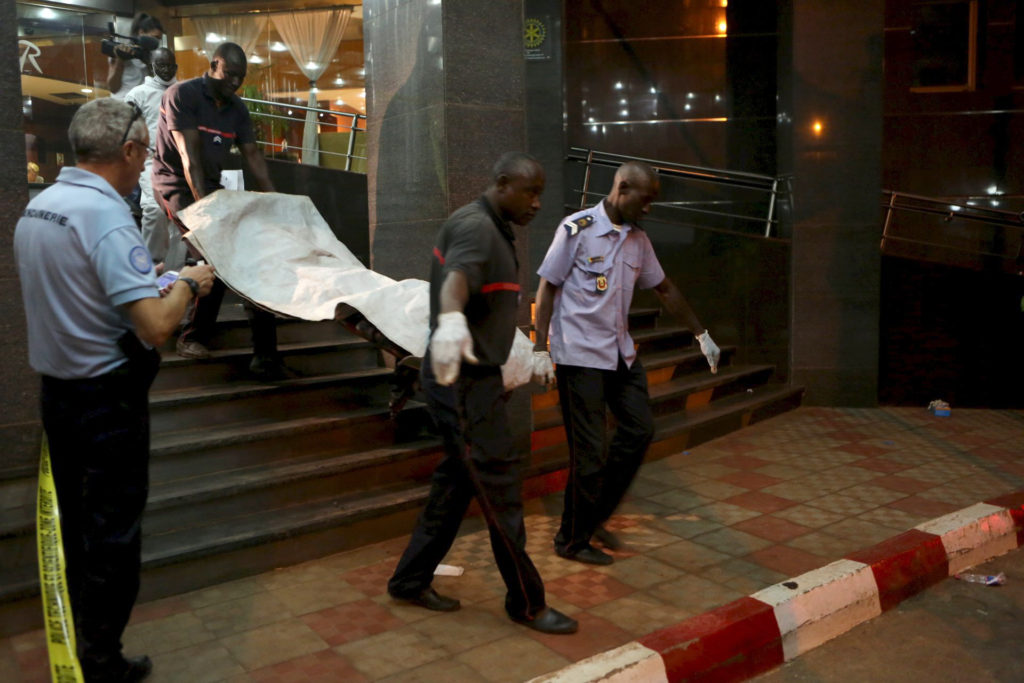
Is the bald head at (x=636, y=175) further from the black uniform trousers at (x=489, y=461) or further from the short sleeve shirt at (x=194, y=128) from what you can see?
the short sleeve shirt at (x=194, y=128)

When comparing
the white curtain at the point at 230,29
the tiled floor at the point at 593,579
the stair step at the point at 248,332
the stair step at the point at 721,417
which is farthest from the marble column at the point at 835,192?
the white curtain at the point at 230,29

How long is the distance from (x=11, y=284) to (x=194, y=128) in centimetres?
182

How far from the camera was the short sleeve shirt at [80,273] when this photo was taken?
2.86 m

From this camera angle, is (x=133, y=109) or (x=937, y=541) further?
(x=937, y=541)

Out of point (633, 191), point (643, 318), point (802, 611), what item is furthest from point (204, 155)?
point (643, 318)

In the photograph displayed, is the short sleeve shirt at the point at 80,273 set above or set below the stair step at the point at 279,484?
above

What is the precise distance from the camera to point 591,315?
450 cm

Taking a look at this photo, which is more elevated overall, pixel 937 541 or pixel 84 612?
pixel 84 612

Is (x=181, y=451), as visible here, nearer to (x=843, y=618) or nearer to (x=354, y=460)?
(x=354, y=460)

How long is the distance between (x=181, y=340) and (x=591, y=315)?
2.76 metres

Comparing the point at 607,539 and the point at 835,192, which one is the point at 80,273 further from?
the point at 835,192

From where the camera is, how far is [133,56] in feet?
27.0

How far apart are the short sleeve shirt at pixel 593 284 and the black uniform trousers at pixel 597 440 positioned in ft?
0.33

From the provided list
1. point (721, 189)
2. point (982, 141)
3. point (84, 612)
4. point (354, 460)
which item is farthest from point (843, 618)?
point (982, 141)
